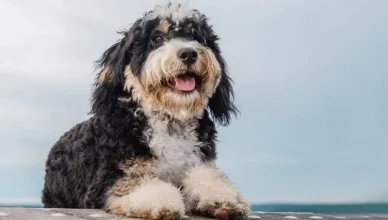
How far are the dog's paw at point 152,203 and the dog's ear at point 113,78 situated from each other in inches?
34.7

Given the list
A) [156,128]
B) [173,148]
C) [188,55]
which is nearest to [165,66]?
[188,55]

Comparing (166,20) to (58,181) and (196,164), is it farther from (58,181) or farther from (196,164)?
(58,181)

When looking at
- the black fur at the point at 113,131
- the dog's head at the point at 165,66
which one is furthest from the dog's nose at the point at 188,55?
the black fur at the point at 113,131

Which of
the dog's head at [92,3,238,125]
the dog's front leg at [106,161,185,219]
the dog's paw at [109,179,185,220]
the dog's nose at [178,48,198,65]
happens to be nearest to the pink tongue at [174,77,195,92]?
the dog's head at [92,3,238,125]

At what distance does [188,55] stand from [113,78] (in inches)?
32.8

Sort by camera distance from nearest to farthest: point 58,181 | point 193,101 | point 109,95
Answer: point 193,101, point 109,95, point 58,181

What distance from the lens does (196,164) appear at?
186 inches

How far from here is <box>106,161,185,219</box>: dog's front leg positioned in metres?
3.98

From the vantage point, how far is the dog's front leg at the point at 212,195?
4.25 m

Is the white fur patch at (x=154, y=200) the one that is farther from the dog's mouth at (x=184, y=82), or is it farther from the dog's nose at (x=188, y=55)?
the dog's nose at (x=188, y=55)

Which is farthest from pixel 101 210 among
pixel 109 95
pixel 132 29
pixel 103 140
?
pixel 132 29

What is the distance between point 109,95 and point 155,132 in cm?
54

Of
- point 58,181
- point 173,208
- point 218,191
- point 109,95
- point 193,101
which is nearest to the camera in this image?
point 173,208

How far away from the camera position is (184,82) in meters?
4.55
